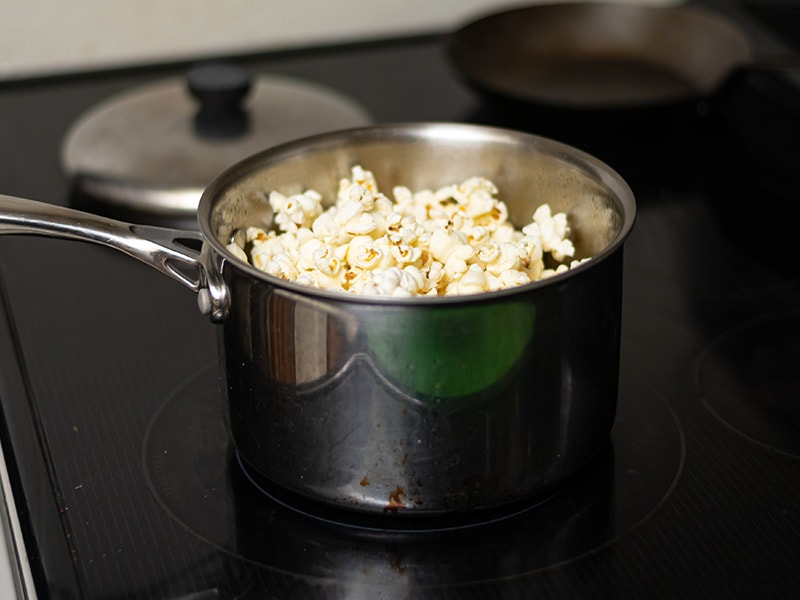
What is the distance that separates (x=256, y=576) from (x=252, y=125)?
0.55 metres

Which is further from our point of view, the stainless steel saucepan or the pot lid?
the pot lid

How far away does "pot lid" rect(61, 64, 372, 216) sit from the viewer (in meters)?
0.95

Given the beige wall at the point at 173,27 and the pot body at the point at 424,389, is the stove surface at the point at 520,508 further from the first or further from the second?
the beige wall at the point at 173,27

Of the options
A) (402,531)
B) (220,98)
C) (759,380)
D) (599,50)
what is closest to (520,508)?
(402,531)

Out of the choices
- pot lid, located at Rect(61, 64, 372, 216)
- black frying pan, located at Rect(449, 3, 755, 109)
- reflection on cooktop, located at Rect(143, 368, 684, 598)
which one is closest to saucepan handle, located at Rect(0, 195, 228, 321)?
reflection on cooktop, located at Rect(143, 368, 684, 598)

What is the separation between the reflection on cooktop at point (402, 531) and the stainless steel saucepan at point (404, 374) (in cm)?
2

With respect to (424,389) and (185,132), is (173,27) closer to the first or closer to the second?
(185,132)

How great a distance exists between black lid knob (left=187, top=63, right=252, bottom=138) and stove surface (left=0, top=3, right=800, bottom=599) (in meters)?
0.15

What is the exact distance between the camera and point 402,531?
2.02ft

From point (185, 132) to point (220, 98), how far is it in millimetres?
46

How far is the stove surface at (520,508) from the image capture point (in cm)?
59

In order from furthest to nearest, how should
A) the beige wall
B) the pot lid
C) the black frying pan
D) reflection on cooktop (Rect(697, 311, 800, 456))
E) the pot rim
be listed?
the beige wall < the black frying pan < the pot lid < reflection on cooktop (Rect(697, 311, 800, 456)) < the pot rim

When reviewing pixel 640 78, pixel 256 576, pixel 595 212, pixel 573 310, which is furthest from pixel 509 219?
pixel 640 78

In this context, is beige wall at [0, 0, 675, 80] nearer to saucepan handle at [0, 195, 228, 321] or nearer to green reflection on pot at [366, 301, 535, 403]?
saucepan handle at [0, 195, 228, 321]
